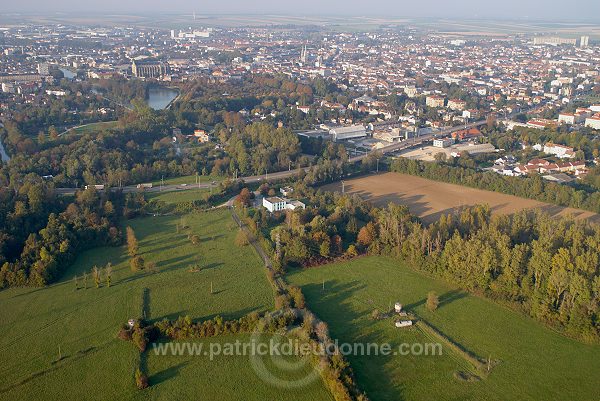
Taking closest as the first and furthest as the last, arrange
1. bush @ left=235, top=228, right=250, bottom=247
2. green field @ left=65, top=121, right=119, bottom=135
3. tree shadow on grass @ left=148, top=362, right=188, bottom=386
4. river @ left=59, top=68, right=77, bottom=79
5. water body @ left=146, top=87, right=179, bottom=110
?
tree shadow on grass @ left=148, top=362, right=188, bottom=386
bush @ left=235, top=228, right=250, bottom=247
green field @ left=65, top=121, right=119, bottom=135
water body @ left=146, top=87, right=179, bottom=110
river @ left=59, top=68, right=77, bottom=79

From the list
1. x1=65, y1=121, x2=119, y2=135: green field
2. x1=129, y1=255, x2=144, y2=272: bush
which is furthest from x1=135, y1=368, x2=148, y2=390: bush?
x1=65, y1=121, x2=119, y2=135: green field

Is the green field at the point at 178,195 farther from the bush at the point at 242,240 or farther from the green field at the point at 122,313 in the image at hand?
the bush at the point at 242,240

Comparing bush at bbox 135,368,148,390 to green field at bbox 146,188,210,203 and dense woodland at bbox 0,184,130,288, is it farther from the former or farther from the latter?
green field at bbox 146,188,210,203

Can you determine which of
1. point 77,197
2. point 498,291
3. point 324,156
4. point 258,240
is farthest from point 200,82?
point 498,291

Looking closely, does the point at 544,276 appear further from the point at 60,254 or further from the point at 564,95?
the point at 564,95

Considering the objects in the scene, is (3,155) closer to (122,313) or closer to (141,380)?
(122,313)

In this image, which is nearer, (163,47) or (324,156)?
(324,156)

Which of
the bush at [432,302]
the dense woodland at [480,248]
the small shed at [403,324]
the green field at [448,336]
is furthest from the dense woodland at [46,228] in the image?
the bush at [432,302]
